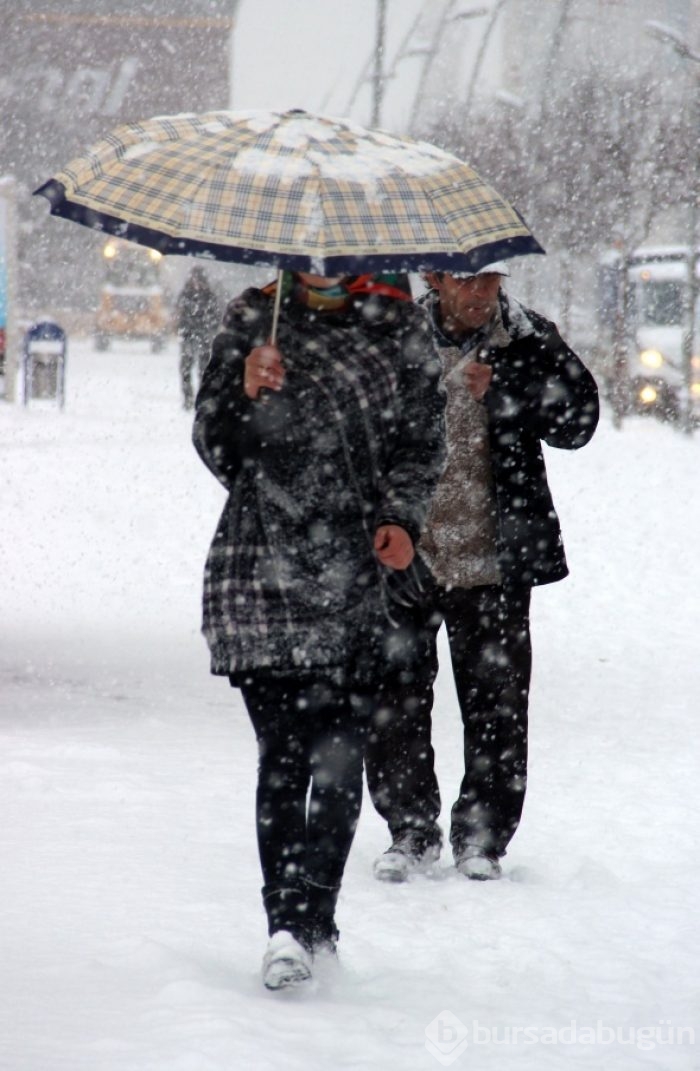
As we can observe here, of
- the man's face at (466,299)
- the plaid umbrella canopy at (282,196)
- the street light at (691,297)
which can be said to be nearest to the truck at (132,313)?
the street light at (691,297)

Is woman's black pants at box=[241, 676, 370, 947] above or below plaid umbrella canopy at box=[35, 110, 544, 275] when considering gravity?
below

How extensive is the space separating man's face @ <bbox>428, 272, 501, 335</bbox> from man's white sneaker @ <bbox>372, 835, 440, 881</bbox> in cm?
147

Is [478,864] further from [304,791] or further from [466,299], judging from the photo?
[466,299]

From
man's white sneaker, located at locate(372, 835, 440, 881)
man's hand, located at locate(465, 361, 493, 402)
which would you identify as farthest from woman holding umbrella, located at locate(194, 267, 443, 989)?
man's white sneaker, located at locate(372, 835, 440, 881)

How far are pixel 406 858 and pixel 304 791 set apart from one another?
116cm

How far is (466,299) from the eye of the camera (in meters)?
4.68

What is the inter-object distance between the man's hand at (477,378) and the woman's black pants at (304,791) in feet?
3.87

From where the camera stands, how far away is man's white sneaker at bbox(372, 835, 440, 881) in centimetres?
477

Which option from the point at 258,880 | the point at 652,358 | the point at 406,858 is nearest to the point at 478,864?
the point at 406,858

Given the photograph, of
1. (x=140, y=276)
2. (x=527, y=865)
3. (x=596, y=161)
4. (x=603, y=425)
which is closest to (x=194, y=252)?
(x=527, y=865)

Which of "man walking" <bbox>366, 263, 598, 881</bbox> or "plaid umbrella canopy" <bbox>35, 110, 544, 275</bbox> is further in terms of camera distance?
"man walking" <bbox>366, 263, 598, 881</bbox>

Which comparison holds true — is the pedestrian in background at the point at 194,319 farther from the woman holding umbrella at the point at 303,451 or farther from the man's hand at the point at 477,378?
the woman holding umbrella at the point at 303,451

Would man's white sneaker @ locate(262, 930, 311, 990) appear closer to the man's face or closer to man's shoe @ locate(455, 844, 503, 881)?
man's shoe @ locate(455, 844, 503, 881)

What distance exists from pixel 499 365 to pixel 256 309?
123 centimetres
